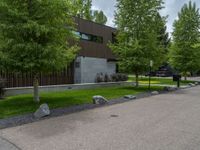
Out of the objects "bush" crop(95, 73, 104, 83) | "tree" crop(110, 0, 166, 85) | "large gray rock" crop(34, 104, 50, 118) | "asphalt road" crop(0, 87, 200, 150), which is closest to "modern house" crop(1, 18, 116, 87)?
"bush" crop(95, 73, 104, 83)

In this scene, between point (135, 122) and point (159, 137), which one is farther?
point (135, 122)

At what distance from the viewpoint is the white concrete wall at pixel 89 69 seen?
20141 millimetres

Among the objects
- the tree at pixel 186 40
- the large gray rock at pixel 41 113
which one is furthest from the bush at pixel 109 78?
the large gray rock at pixel 41 113

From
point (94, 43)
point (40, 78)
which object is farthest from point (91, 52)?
point (40, 78)

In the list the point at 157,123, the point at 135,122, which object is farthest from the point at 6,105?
the point at 157,123

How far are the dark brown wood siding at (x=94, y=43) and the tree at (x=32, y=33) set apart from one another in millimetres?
10365

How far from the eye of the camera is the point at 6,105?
9.88m

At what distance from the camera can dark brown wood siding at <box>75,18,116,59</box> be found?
21.1 meters

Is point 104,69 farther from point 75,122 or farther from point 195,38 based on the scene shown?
point 75,122

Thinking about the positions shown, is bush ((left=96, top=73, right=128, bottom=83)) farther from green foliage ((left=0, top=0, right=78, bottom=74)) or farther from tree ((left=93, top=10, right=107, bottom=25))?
tree ((left=93, top=10, right=107, bottom=25))

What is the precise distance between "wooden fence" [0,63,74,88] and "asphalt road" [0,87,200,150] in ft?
20.3

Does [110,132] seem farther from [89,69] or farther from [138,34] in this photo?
[89,69]

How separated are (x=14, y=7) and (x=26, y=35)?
3.85ft

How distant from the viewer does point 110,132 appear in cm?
634
